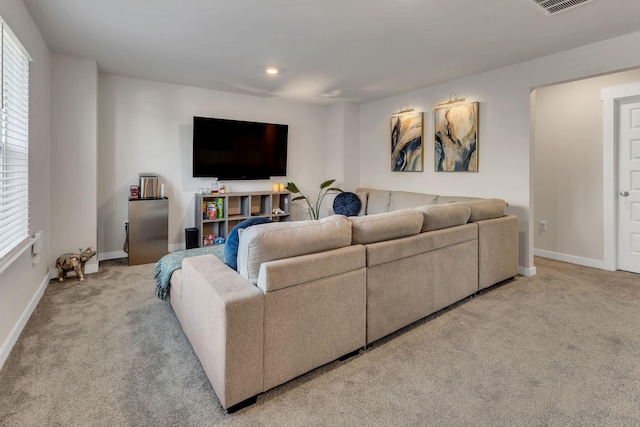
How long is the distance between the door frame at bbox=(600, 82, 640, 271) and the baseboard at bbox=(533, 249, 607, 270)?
0.24 ft

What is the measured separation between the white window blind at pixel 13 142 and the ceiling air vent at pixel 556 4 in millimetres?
3519

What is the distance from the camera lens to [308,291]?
1794mm

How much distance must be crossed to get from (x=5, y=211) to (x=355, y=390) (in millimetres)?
2395

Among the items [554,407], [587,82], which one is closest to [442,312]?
[554,407]

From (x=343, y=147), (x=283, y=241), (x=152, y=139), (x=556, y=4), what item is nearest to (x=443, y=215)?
(x=283, y=241)

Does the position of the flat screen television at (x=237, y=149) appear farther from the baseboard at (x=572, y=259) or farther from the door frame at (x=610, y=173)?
the door frame at (x=610, y=173)

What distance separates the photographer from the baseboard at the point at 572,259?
158 inches

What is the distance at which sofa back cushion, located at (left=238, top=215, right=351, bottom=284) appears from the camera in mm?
1719

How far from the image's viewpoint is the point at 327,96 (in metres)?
5.21

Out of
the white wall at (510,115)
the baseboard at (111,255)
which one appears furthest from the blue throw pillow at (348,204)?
the baseboard at (111,255)

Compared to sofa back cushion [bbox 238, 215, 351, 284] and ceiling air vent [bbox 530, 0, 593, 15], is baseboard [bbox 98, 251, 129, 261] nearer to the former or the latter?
sofa back cushion [bbox 238, 215, 351, 284]

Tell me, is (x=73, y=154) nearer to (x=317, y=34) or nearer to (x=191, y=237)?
(x=191, y=237)

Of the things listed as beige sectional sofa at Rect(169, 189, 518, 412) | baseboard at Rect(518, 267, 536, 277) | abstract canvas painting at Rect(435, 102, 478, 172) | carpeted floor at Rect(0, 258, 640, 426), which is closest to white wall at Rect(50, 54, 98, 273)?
carpeted floor at Rect(0, 258, 640, 426)

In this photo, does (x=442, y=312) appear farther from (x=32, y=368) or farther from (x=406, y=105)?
(x=406, y=105)
